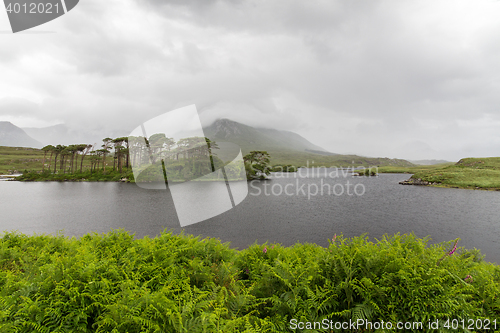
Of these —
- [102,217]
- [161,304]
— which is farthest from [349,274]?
[102,217]

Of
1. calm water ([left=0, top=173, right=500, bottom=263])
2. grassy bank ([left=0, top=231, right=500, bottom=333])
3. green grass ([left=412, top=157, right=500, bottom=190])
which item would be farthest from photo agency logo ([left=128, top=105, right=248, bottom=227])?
green grass ([left=412, top=157, right=500, bottom=190])

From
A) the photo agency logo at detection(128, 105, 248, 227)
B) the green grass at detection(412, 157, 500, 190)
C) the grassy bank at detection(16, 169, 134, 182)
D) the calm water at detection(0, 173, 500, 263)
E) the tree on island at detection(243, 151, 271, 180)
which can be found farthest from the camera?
the tree on island at detection(243, 151, 271, 180)

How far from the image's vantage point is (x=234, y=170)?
2931 inches

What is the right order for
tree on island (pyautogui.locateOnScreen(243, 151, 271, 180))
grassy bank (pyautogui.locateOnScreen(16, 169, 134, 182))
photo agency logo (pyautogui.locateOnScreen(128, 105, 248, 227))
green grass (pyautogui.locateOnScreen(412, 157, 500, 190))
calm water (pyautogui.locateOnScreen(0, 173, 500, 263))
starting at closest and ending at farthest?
calm water (pyautogui.locateOnScreen(0, 173, 500, 263)) < photo agency logo (pyautogui.locateOnScreen(128, 105, 248, 227)) < green grass (pyautogui.locateOnScreen(412, 157, 500, 190)) < grassy bank (pyautogui.locateOnScreen(16, 169, 134, 182)) < tree on island (pyautogui.locateOnScreen(243, 151, 271, 180))

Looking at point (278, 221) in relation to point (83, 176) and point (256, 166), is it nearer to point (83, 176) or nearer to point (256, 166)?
point (256, 166)

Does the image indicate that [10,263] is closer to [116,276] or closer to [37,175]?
[116,276]

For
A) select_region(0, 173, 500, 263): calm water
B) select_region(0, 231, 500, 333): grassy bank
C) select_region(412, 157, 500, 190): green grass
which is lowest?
select_region(0, 173, 500, 263): calm water

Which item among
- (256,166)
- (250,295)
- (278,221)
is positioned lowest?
(278,221)

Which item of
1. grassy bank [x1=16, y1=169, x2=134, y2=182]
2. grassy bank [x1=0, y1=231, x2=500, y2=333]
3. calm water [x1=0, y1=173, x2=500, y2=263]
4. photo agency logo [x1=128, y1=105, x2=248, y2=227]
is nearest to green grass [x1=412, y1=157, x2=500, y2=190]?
calm water [x1=0, y1=173, x2=500, y2=263]

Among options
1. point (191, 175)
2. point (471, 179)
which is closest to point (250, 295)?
point (191, 175)

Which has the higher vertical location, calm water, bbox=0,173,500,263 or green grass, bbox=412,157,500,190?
green grass, bbox=412,157,500,190

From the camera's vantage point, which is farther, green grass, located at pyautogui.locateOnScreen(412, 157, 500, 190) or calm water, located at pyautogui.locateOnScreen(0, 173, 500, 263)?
green grass, located at pyautogui.locateOnScreen(412, 157, 500, 190)

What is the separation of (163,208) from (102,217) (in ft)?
21.1

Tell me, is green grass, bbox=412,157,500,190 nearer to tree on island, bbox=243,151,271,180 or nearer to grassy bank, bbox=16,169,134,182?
tree on island, bbox=243,151,271,180
